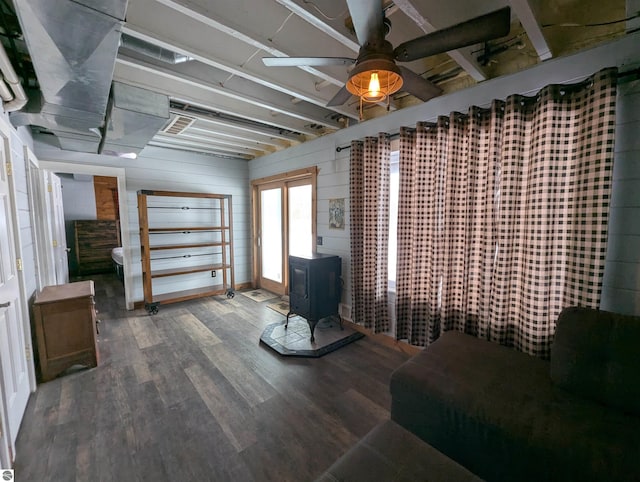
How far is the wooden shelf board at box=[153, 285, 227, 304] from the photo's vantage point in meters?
4.30

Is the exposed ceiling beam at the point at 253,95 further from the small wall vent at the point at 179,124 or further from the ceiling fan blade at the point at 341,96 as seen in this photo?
the ceiling fan blade at the point at 341,96

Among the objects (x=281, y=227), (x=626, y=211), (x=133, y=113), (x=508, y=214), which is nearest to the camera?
(x=626, y=211)

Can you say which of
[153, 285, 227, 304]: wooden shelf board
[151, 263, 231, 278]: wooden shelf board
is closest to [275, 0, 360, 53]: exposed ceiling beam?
[151, 263, 231, 278]: wooden shelf board

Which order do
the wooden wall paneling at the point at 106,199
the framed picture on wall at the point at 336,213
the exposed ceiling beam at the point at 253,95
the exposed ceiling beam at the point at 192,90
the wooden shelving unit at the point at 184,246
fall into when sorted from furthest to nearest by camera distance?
the wooden wall paneling at the point at 106,199 → the wooden shelving unit at the point at 184,246 → the framed picture on wall at the point at 336,213 → the exposed ceiling beam at the point at 192,90 → the exposed ceiling beam at the point at 253,95

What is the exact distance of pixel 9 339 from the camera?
183cm

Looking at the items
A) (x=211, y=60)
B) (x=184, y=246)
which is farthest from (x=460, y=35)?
(x=184, y=246)

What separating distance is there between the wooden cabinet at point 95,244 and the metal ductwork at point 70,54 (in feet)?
17.3

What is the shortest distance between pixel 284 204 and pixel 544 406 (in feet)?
13.1

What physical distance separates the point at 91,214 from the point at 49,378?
6.14 metres

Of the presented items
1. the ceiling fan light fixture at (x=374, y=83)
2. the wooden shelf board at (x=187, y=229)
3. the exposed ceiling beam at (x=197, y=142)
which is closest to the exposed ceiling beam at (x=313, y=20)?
the ceiling fan light fixture at (x=374, y=83)

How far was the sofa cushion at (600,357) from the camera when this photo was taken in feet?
4.31

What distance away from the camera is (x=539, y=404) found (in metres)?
1.36

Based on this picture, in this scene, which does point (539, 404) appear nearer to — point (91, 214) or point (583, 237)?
point (583, 237)

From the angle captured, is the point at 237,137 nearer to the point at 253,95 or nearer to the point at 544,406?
the point at 253,95
